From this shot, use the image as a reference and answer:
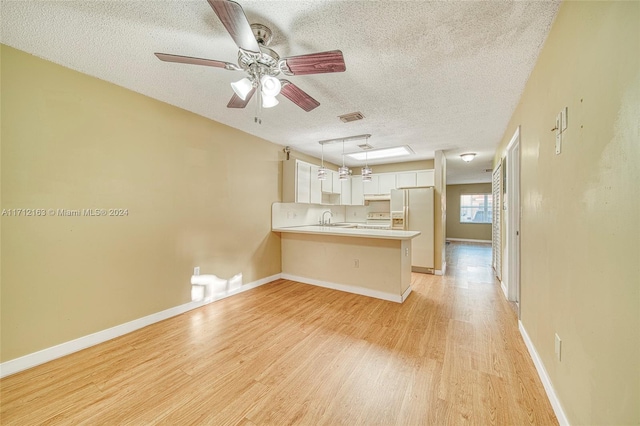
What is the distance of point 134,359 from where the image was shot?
82.9 inches

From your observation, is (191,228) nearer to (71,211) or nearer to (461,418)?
(71,211)

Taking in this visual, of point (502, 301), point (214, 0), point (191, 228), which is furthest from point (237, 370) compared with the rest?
point (502, 301)

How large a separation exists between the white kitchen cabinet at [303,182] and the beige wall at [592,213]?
136 inches

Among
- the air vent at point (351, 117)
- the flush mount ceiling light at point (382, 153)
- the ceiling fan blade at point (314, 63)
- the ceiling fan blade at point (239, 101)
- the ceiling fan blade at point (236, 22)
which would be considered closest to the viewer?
the ceiling fan blade at point (236, 22)

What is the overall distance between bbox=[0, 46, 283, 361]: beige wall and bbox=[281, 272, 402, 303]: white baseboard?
1313mm

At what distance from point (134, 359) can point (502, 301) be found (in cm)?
→ 427

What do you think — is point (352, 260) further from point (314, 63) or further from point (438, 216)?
point (314, 63)

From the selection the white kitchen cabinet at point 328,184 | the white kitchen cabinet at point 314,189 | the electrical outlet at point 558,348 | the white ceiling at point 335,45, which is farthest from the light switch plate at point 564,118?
the white kitchen cabinet at point 328,184

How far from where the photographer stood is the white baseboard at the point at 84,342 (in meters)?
1.92

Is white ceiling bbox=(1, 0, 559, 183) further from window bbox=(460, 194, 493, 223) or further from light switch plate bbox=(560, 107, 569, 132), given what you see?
window bbox=(460, 194, 493, 223)

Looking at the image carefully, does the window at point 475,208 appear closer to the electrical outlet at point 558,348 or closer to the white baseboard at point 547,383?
the white baseboard at point 547,383

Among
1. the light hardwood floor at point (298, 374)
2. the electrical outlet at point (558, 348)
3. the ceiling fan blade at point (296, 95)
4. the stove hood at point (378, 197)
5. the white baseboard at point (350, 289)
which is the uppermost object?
the ceiling fan blade at point (296, 95)

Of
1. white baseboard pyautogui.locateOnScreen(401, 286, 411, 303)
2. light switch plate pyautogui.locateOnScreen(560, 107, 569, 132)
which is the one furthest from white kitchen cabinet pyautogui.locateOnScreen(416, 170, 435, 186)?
light switch plate pyautogui.locateOnScreen(560, 107, 569, 132)

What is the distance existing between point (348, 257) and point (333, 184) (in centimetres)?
236
